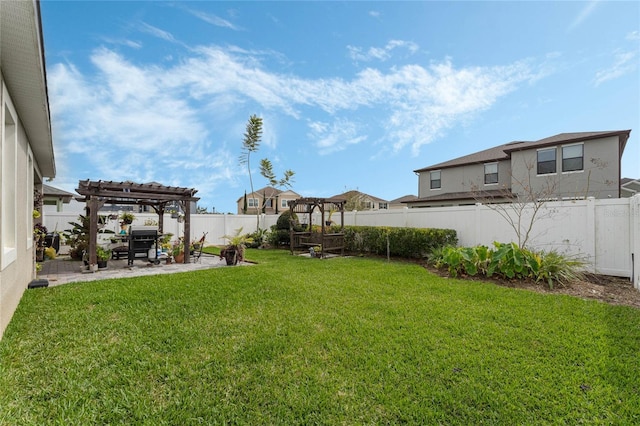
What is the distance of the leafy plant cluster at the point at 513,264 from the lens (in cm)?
602

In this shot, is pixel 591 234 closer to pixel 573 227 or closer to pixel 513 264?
pixel 573 227

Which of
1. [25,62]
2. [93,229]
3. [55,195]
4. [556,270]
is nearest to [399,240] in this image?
[556,270]

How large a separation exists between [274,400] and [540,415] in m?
2.03

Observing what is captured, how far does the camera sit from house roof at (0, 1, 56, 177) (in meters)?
2.42


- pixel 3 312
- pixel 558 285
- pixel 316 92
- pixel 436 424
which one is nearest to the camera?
pixel 436 424

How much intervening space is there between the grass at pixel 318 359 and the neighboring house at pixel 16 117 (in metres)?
0.79

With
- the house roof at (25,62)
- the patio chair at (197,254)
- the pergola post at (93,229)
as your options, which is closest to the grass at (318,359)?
the pergola post at (93,229)

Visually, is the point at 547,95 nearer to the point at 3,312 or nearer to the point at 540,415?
the point at 540,415

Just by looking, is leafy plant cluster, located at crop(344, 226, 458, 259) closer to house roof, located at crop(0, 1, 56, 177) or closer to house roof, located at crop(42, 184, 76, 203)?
house roof, located at crop(0, 1, 56, 177)

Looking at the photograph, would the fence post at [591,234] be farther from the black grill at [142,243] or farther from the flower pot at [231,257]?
the black grill at [142,243]

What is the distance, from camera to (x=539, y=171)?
15445 millimetres

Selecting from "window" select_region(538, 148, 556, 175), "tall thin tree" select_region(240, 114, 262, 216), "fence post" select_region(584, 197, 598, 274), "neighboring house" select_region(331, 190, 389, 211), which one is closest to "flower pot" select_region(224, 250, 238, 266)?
"fence post" select_region(584, 197, 598, 274)

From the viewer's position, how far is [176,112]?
9914 mm

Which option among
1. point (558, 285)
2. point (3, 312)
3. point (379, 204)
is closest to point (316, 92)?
point (558, 285)
